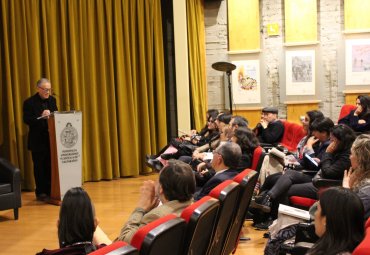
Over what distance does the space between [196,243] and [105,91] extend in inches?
243

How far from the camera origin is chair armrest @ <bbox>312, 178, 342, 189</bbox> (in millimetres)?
4684

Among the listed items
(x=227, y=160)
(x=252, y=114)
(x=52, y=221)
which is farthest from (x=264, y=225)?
(x=252, y=114)

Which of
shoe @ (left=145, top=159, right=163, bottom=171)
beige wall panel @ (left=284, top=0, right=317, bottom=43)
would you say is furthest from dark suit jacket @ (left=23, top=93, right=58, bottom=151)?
beige wall panel @ (left=284, top=0, right=317, bottom=43)

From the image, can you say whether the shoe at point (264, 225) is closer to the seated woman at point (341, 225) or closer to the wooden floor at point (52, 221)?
the wooden floor at point (52, 221)

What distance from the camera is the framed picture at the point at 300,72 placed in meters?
9.55

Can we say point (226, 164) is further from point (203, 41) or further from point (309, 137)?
point (203, 41)

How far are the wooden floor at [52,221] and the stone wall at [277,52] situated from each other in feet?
9.95

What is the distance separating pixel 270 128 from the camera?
26.3ft

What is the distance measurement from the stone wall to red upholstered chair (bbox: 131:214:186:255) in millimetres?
7720

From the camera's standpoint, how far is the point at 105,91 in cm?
845

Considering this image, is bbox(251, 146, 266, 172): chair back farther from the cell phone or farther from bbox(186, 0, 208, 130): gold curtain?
bbox(186, 0, 208, 130): gold curtain

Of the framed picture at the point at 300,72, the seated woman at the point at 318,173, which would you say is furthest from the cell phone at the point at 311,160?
the framed picture at the point at 300,72

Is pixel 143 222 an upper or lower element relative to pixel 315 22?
lower

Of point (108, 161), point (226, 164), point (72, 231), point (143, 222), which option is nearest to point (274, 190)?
point (226, 164)
